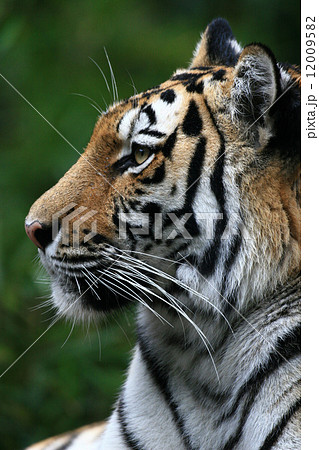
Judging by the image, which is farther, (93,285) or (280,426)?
(93,285)

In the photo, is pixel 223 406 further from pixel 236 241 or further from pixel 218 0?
pixel 218 0

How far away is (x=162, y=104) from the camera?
73.7 inches

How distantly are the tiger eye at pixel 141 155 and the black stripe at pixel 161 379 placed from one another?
53cm

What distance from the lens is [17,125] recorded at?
4.38 m

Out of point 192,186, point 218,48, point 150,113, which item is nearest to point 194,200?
point 192,186

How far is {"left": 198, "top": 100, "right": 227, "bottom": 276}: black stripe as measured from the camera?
1.78m

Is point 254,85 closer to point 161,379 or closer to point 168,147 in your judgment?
point 168,147

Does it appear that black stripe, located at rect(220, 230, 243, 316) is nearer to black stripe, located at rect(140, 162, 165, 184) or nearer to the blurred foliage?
black stripe, located at rect(140, 162, 165, 184)

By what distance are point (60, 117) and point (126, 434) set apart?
8.18 feet

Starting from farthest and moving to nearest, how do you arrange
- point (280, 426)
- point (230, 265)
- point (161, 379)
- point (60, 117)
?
point (60, 117), point (161, 379), point (230, 265), point (280, 426)

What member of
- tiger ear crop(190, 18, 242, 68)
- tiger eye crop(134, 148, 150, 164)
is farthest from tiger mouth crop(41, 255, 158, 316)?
tiger ear crop(190, 18, 242, 68)

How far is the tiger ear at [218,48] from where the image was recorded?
2.22 meters
